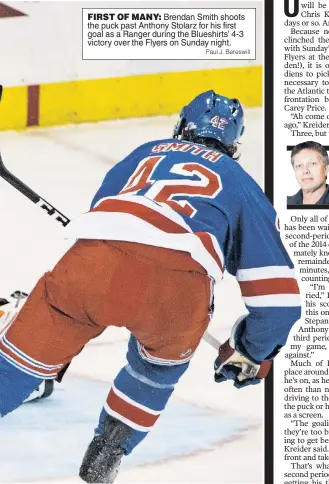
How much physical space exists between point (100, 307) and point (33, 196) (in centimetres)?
121

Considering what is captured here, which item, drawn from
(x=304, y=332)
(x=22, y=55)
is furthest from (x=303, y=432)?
(x=22, y=55)

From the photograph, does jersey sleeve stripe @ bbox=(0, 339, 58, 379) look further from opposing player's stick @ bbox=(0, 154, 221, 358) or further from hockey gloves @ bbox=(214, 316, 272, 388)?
opposing player's stick @ bbox=(0, 154, 221, 358)

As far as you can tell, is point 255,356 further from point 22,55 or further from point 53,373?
point 22,55

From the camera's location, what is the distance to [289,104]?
9.39 ft

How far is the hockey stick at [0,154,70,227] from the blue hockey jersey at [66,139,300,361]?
0.81 meters

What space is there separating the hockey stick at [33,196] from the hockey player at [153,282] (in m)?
0.82

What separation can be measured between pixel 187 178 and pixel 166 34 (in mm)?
1097

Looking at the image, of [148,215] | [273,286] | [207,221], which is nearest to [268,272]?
[273,286]

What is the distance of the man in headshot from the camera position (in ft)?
9.30

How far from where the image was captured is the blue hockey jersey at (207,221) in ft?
6.51
